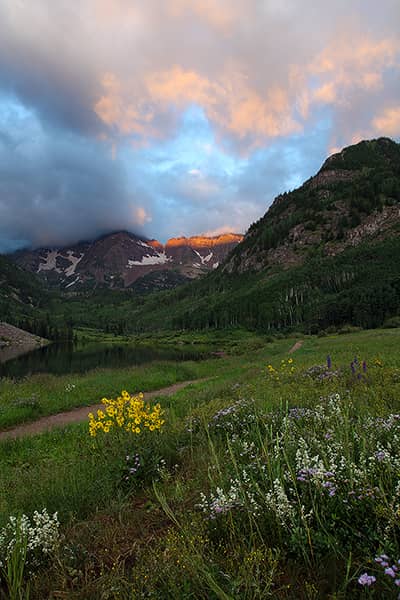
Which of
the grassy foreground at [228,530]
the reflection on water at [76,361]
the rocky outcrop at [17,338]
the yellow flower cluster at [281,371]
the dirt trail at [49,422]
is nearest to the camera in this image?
the grassy foreground at [228,530]

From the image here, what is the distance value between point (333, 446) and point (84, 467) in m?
4.35

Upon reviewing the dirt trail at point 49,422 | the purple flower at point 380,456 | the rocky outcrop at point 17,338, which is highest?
the purple flower at point 380,456

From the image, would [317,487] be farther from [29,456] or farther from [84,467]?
[29,456]

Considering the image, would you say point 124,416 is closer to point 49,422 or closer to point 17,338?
point 49,422

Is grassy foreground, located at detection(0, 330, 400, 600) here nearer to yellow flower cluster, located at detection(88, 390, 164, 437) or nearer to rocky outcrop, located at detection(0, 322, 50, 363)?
A: yellow flower cluster, located at detection(88, 390, 164, 437)

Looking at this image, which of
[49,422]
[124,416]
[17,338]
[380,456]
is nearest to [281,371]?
[124,416]

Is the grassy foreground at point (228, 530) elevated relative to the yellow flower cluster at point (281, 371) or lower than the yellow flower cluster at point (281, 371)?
elevated

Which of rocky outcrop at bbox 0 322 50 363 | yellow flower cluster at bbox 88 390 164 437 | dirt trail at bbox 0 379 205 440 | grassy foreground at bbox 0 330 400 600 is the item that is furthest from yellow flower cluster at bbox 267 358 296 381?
rocky outcrop at bbox 0 322 50 363

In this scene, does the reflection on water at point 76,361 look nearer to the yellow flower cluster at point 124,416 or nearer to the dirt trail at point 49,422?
the dirt trail at point 49,422

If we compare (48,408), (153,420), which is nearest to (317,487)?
Result: (153,420)

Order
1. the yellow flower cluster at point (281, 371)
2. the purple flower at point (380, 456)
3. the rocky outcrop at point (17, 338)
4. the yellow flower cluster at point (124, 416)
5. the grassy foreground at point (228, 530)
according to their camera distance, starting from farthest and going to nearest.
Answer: the rocky outcrop at point (17, 338) < the yellow flower cluster at point (281, 371) < the yellow flower cluster at point (124, 416) < the purple flower at point (380, 456) < the grassy foreground at point (228, 530)

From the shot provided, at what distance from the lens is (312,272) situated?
166250 mm

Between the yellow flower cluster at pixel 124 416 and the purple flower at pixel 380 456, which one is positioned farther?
the yellow flower cluster at pixel 124 416

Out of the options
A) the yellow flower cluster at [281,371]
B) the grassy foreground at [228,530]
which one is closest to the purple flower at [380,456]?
the grassy foreground at [228,530]
